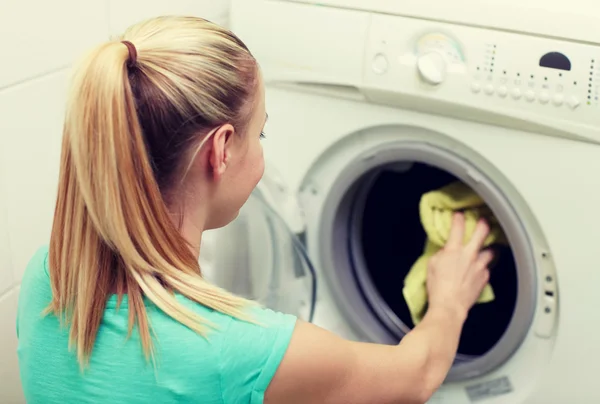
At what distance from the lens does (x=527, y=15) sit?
96cm


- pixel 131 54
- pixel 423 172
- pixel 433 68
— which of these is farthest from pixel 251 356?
pixel 423 172

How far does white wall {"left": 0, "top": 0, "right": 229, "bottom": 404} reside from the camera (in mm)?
967

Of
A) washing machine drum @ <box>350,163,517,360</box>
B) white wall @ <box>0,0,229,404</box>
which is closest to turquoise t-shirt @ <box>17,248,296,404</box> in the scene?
white wall @ <box>0,0,229,404</box>

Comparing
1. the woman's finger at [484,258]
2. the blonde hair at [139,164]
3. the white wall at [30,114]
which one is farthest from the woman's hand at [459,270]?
the white wall at [30,114]

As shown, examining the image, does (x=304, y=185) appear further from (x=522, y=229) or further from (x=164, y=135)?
(x=164, y=135)

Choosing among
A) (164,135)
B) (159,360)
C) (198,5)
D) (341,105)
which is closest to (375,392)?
(159,360)

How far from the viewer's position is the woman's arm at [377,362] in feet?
2.43

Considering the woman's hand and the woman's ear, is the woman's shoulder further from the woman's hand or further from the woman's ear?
the woman's hand

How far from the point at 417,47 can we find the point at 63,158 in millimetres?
530

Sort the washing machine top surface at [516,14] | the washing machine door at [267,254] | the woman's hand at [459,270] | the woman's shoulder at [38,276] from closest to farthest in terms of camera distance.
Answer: the woman's shoulder at [38,276], the washing machine top surface at [516,14], the woman's hand at [459,270], the washing machine door at [267,254]

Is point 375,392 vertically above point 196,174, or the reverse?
point 196,174

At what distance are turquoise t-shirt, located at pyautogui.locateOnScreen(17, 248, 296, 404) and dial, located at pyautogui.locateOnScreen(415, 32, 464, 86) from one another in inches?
17.0

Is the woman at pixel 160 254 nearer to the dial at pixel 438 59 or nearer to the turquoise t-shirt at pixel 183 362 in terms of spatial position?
the turquoise t-shirt at pixel 183 362

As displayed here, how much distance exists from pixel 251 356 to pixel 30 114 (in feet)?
1.66
